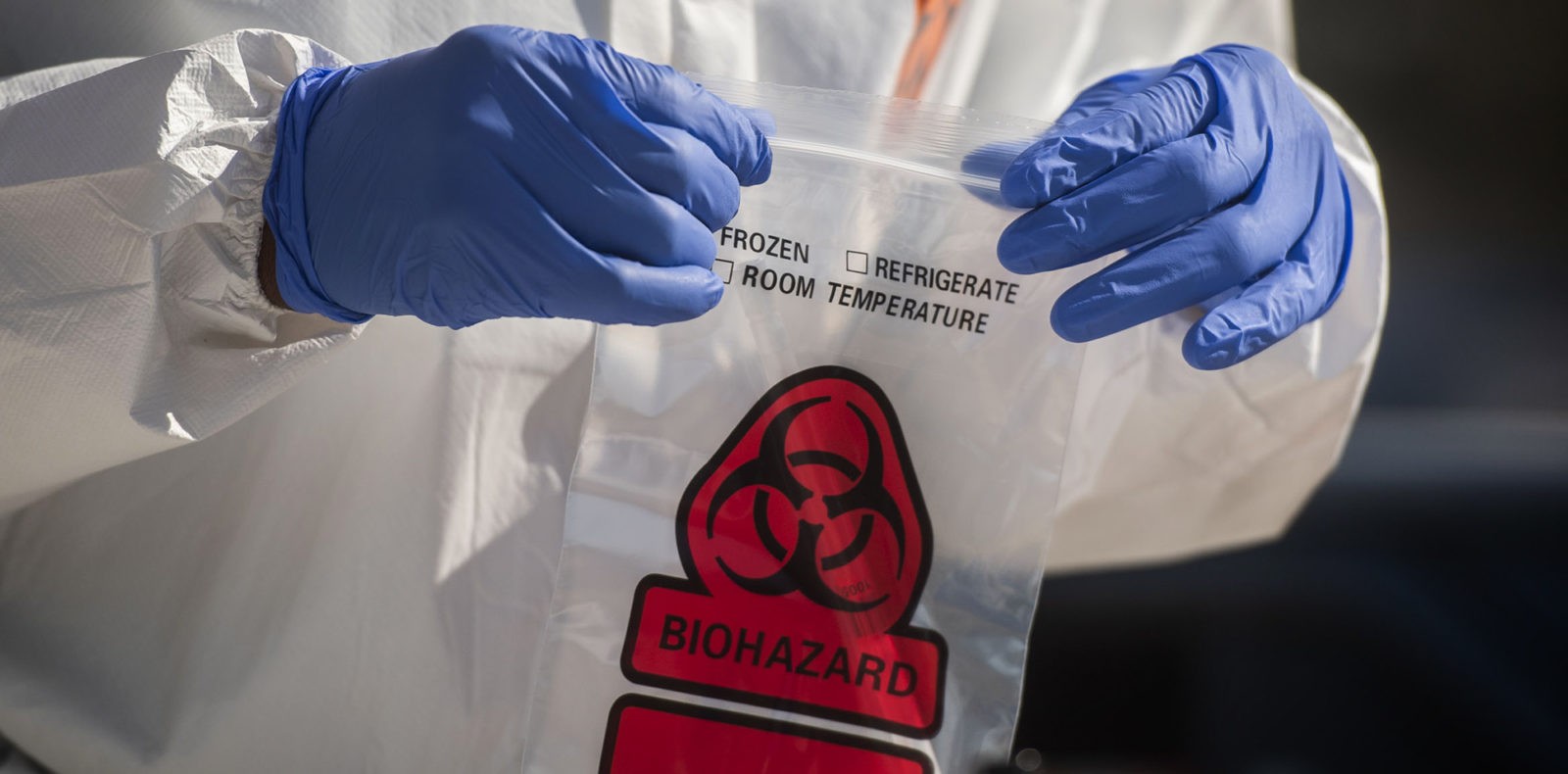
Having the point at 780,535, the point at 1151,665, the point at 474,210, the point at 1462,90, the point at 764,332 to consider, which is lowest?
the point at 1151,665

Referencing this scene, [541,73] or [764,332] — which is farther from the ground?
[541,73]

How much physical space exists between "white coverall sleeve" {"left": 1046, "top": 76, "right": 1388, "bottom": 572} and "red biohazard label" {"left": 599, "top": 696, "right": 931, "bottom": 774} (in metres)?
0.44

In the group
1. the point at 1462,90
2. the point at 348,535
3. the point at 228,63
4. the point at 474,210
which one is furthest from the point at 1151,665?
the point at 1462,90

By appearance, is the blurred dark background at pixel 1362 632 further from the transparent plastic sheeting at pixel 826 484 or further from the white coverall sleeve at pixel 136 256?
the white coverall sleeve at pixel 136 256

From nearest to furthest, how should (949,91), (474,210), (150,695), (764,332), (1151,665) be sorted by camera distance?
(474,210), (764,332), (150,695), (949,91), (1151,665)

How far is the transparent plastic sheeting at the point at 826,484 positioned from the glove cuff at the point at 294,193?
0.21 metres

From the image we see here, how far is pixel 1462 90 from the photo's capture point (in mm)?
2609

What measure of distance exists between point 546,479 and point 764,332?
0.83 feet

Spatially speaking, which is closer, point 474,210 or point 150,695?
point 474,210

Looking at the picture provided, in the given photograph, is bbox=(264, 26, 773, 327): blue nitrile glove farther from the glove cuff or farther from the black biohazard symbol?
the black biohazard symbol

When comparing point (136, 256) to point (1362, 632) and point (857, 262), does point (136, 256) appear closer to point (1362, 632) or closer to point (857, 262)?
point (857, 262)

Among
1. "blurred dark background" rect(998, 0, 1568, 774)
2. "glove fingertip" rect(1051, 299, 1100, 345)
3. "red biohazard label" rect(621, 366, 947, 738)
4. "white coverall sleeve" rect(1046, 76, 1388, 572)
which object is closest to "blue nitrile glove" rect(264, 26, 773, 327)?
"red biohazard label" rect(621, 366, 947, 738)

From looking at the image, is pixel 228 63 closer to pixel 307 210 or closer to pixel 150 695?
pixel 307 210

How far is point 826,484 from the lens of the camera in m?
0.77
